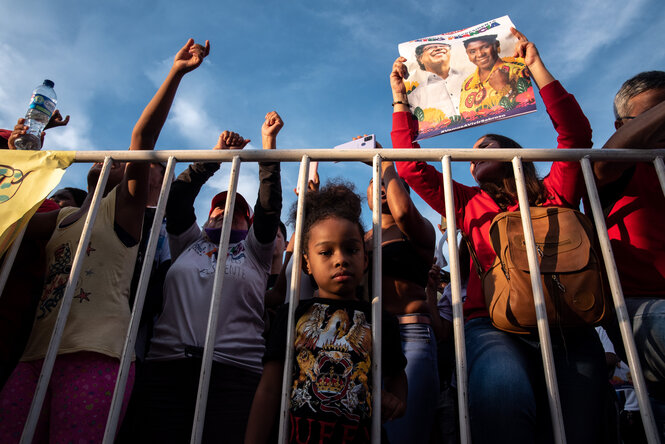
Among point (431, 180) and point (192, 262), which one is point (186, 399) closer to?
point (192, 262)

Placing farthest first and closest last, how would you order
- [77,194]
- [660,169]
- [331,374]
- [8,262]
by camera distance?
1. [77,194]
2. [8,262]
3. [660,169]
4. [331,374]

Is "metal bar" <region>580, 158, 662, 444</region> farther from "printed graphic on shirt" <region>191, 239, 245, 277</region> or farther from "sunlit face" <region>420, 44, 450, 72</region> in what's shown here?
"printed graphic on shirt" <region>191, 239, 245, 277</region>

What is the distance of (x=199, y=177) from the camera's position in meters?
2.48

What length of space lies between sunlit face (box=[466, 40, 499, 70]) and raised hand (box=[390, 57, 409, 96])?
0.38 metres

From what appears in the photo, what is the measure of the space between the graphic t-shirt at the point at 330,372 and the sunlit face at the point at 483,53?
1566mm

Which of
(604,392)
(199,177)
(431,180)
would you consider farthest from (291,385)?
(199,177)

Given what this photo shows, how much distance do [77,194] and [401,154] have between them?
2628 mm

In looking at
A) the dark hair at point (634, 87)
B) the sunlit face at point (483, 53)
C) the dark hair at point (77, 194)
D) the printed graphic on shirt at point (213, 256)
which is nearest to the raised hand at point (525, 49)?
the sunlit face at point (483, 53)

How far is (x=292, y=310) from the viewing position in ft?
4.90

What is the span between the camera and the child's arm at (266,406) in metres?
1.48

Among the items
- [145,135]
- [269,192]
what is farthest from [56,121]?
[269,192]

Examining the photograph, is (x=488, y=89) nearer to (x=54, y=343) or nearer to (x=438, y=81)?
(x=438, y=81)

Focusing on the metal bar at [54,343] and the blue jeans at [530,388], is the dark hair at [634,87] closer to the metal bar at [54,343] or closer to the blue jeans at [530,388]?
the blue jeans at [530,388]

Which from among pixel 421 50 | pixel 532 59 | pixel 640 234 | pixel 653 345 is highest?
pixel 421 50
